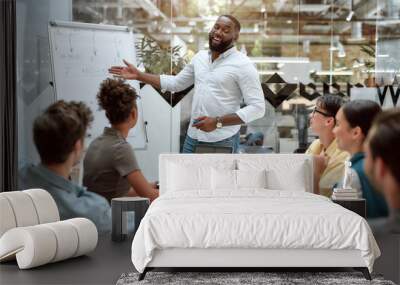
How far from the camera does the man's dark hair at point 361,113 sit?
582 cm

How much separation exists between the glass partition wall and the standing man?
8 cm

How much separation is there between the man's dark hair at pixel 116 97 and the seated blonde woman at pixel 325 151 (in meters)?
1.96

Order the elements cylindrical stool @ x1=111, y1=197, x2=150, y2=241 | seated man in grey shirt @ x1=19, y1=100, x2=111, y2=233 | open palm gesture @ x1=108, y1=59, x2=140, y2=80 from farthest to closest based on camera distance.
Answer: open palm gesture @ x1=108, y1=59, x2=140, y2=80
seated man in grey shirt @ x1=19, y1=100, x2=111, y2=233
cylindrical stool @ x1=111, y1=197, x2=150, y2=241

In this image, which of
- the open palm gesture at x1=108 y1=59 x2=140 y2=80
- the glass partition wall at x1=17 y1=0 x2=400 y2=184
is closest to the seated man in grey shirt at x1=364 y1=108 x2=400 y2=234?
the glass partition wall at x1=17 y1=0 x2=400 y2=184

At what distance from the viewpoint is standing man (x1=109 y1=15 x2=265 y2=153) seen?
7.11m

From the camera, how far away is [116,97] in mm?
7453

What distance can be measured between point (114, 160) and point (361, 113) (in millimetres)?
2611

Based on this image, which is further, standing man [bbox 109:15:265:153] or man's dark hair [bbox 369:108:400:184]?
standing man [bbox 109:15:265:153]

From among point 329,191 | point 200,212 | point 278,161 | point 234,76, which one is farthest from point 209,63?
point 200,212

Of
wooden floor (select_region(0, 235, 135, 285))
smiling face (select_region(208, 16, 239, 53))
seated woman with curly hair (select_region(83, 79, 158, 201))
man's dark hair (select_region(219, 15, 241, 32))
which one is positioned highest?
man's dark hair (select_region(219, 15, 241, 32))

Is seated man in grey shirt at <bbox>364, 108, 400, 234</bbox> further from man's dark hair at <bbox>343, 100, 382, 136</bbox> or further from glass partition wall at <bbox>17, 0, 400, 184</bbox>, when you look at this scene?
glass partition wall at <bbox>17, 0, 400, 184</bbox>

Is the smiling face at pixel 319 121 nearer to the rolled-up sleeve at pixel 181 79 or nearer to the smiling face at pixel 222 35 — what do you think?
the smiling face at pixel 222 35

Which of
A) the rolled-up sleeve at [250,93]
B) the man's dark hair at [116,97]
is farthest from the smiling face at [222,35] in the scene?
the man's dark hair at [116,97]

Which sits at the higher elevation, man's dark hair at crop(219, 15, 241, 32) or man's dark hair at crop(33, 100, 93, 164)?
man's dark hair at crop(219, 15, 241, 32)
